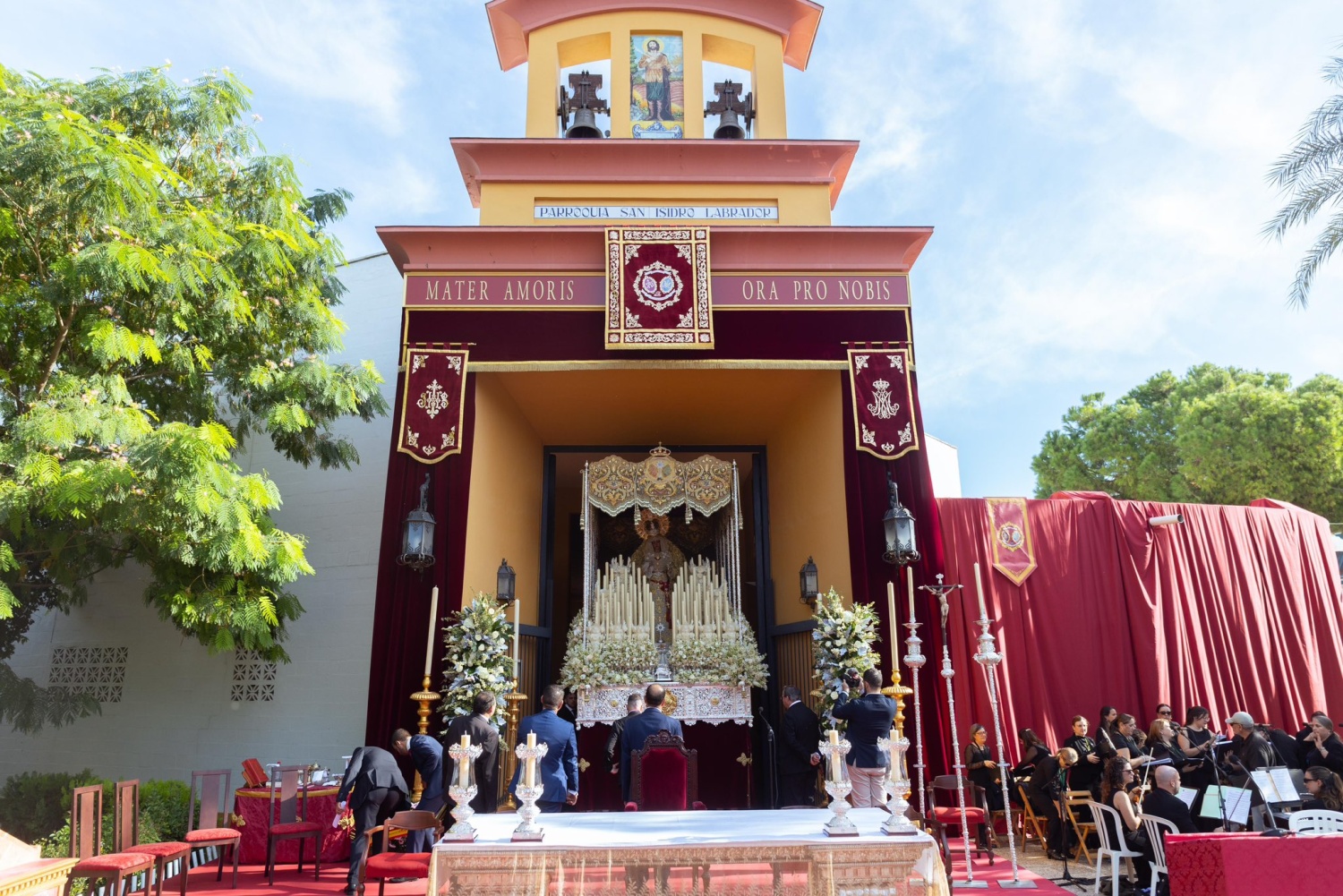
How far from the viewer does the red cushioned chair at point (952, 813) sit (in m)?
6.21

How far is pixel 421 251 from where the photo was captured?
32.4ft

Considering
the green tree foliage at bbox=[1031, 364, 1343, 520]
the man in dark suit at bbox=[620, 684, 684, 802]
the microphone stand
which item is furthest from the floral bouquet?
the green tree foliage at bbox=[1031, 364, 1343, 520]

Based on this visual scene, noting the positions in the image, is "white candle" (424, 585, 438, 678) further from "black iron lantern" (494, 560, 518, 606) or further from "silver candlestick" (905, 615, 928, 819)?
"silver candlestick" (905, 615, 928, 819)

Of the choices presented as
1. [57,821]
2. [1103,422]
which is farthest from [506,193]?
[1103,422]

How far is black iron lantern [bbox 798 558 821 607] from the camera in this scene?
384 inches

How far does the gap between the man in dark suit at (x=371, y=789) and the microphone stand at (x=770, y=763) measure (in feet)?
14.2

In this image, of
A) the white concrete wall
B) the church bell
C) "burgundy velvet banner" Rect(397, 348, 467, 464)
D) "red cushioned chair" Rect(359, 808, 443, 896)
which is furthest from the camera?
the church bell

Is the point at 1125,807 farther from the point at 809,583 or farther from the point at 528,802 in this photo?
the point at 528,802

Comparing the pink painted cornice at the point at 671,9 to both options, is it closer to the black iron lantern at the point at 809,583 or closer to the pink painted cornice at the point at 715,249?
the pink painted cornice at the point at 715,249

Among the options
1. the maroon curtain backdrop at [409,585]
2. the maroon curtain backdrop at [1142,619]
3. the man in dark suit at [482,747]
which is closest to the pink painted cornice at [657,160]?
the maroon curtain backdrop at [409,585]

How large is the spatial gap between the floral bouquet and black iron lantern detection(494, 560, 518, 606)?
3.44 metres

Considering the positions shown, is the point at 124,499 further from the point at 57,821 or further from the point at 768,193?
the point at 768,193

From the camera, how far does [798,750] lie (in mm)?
7895

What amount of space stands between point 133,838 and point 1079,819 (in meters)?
8.15
